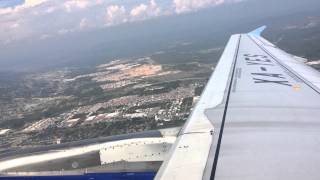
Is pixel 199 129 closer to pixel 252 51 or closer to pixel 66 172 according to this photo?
pixel 66 172

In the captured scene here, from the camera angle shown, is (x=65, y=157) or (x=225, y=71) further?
(x=225, y=71)

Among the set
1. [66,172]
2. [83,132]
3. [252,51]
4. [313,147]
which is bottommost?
[83,132]

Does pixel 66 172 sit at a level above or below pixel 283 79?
below

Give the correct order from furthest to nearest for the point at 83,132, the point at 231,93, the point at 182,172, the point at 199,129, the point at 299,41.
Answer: the point at 299,41 < the point at 83,132 < the point at 231,93 < the point at 199,129 < the point at 182,172

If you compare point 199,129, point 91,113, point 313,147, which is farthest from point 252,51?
point 91,113

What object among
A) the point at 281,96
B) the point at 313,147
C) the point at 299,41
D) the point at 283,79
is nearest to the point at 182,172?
the point at 313,147

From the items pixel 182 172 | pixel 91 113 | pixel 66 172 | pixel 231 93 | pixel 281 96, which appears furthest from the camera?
pixel 91 113
